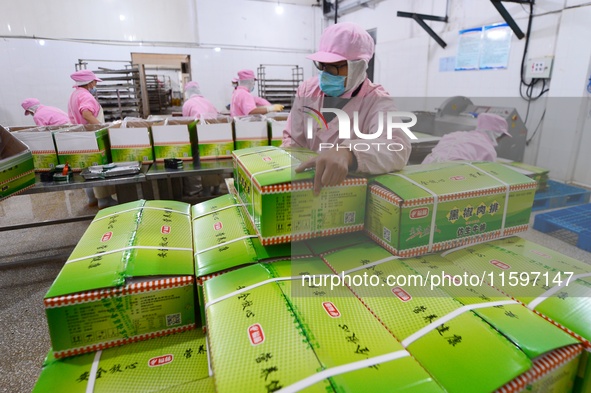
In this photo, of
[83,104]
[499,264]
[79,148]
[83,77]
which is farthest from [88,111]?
[499,264]

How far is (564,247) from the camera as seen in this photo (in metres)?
2.74

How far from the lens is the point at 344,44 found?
4.60ft

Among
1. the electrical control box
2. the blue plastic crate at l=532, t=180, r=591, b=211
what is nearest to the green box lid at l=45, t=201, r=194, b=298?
the blue plastic crate at l=532, t=180, r=591, b=211

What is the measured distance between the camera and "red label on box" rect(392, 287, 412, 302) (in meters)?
0.88

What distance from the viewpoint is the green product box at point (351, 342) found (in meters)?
0.64

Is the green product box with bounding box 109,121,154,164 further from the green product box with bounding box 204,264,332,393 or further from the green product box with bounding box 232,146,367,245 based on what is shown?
the green product box with bounding box 204,264,332,393

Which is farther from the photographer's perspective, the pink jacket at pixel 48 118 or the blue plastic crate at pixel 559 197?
the pink jacket at pixel 48 118

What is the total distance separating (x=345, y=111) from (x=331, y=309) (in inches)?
37.0

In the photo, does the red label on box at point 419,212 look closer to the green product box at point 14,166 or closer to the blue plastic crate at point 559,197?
the green product box at point 14,166

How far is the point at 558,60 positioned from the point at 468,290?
13.9ft

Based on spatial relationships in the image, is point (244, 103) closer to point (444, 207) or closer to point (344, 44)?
point (344, 44)

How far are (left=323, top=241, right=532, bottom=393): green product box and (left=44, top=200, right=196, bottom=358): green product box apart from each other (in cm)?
50

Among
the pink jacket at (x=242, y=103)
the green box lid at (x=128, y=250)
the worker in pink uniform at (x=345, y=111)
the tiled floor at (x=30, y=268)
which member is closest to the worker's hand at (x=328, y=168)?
the worker in pink uniform at (x=345, y=111)

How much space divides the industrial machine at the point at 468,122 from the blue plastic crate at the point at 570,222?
1.12 m
